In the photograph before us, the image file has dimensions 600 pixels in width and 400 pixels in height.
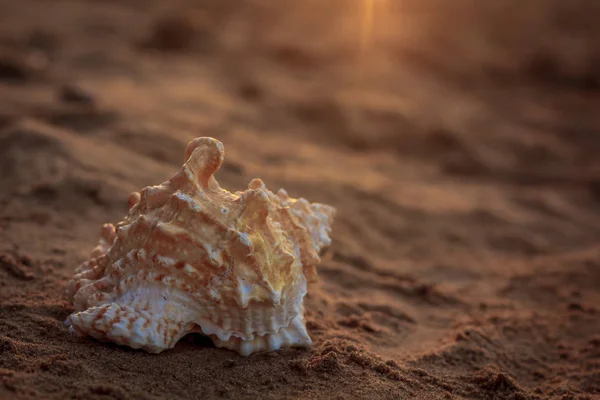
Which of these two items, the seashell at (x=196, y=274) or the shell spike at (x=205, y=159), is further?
the shell spike at (x=205, y=159)

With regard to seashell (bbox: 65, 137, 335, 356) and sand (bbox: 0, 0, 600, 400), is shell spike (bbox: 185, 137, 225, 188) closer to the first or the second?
seashell (bbox: 65, 137, 335, 356)

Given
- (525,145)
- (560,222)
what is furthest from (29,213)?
(525,145)

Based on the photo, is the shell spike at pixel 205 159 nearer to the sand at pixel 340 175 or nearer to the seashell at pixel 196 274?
the seashell at pixel 196 274

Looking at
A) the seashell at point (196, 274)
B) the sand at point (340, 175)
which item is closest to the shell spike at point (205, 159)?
the seashell at point (196, 274)

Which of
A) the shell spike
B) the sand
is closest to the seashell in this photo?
the shell spike

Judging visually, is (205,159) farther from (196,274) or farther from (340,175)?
(340,175)

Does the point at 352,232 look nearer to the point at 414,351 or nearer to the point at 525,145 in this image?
the point at 414,351
